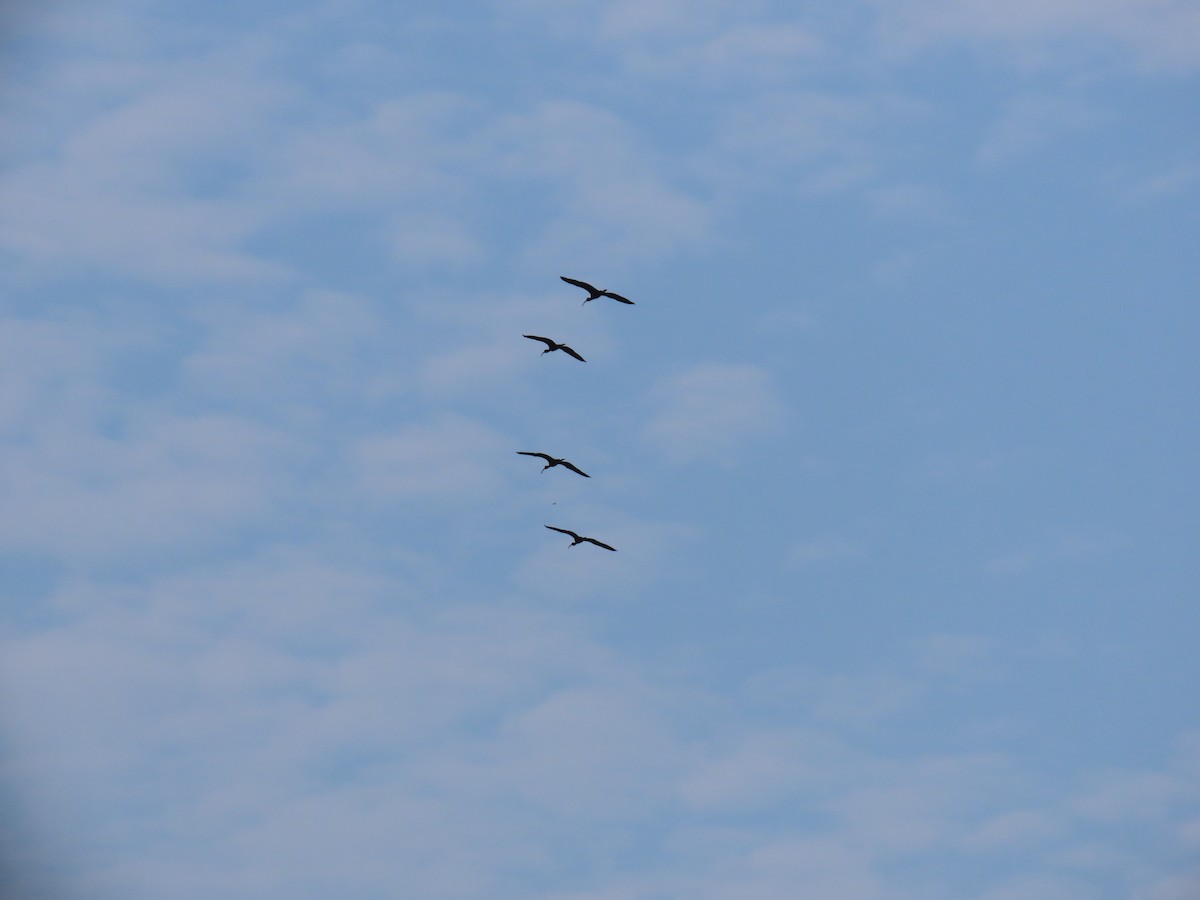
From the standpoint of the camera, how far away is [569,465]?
198 m

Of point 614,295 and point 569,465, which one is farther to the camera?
point 569,465

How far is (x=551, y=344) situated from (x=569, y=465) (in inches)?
588

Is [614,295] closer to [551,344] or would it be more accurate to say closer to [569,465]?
[551,344]

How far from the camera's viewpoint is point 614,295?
607 feet

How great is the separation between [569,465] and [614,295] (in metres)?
22.5

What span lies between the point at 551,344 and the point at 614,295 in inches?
397

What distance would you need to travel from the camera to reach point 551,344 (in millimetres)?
191000

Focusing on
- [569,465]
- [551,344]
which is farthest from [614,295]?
[569,465]
